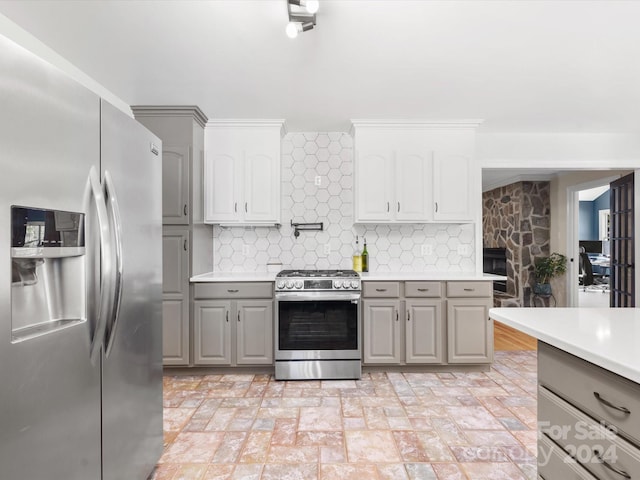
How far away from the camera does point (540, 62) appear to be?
237cm

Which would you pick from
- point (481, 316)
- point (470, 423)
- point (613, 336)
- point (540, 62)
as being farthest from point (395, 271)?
point (613, 336)

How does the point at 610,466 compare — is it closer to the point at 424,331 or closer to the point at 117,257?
the point at 117,257

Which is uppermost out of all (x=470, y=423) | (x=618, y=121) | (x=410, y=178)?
(x=618, y=121)

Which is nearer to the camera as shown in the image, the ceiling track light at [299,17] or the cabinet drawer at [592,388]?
the cabinet drawer at [592,388]

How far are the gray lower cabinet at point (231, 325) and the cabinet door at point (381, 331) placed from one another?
0.90 metres

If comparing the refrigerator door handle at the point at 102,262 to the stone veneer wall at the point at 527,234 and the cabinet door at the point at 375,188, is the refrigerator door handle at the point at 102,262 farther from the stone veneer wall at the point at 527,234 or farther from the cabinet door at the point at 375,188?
the stone veneer wall at the point at 527,234

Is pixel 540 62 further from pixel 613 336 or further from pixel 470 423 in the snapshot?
pixel 470 423

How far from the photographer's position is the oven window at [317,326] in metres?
3.09

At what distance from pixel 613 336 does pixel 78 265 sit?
5.89 ft

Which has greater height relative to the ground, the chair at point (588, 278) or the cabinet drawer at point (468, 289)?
the cabinet drawer at point (468, 289)

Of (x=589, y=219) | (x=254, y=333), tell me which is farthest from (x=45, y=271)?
(x=589, y=219)

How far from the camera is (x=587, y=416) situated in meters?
1.05

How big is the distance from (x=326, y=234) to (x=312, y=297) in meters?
0.94

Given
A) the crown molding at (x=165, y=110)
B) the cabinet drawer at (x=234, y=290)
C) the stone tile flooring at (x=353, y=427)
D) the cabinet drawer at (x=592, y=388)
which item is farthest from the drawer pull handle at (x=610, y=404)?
the crown molding at (x=165, y=110)
